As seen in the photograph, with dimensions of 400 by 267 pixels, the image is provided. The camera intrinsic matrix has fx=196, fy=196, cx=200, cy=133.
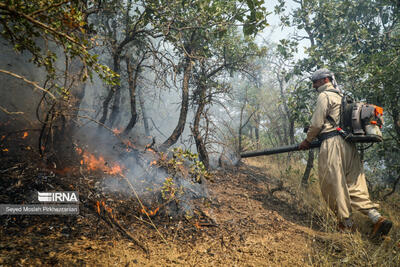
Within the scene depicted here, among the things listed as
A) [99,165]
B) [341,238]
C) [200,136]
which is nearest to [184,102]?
[200,136]

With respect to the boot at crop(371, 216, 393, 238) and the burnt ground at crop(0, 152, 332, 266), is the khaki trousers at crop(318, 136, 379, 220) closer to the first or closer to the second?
the boot at crop(371, 216, 393, 238)

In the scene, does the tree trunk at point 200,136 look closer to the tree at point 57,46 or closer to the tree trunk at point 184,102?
the tree trunk at point 184,102

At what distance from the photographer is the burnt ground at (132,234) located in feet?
5.36

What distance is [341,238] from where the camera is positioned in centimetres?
240

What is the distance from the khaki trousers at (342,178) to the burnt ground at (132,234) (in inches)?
22.4

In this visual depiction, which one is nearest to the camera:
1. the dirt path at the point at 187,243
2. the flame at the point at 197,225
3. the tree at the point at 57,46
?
the tree at the point at 57,46

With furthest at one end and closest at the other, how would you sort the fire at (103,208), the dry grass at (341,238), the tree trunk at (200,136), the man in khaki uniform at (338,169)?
the tree trunk at (200,136) < the man in khaki uniform at (338,169) < the fire at (103,208) < the dry grass at (341,238)

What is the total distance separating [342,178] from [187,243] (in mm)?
2382

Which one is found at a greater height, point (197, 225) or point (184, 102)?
point (184, 102)

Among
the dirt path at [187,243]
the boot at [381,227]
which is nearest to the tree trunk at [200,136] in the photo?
the dirt path at [187,243]

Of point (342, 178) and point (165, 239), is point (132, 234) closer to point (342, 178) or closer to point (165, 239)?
point (165, 239)

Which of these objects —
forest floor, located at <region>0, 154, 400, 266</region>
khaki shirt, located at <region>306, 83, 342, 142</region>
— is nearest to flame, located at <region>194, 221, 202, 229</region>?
forest floor, located at <region>0, 154, 400, 266</region>

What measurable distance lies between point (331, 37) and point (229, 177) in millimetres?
4900

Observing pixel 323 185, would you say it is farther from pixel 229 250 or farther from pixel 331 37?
pixel 331 37
